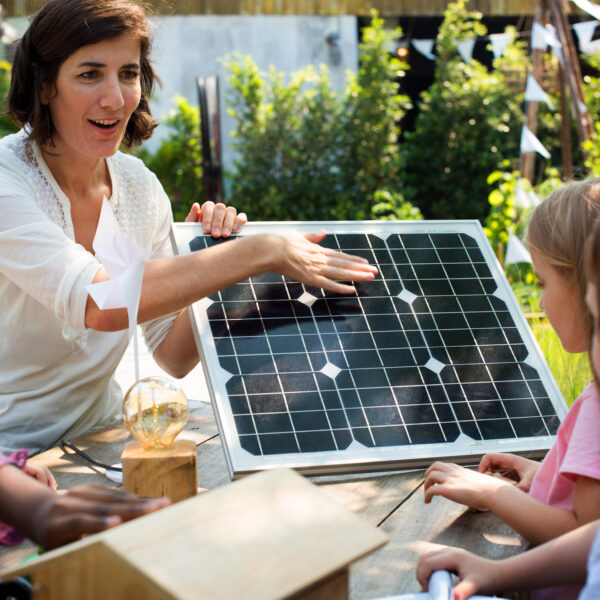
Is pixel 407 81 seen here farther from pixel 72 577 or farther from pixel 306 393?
pixel 72 577

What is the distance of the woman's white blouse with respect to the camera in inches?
87.3

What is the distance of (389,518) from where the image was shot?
1787mm

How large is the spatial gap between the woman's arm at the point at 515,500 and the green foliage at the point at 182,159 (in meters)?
9.47

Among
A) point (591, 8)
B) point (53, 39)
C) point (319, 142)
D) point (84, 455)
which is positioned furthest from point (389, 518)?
point (319, 142)

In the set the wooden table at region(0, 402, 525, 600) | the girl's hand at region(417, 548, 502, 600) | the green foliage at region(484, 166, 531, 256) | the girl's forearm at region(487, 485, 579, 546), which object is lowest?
the green foliage at region(484, 166, 531, 256)

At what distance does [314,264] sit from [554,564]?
3.72ft

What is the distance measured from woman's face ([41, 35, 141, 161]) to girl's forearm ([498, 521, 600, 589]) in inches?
73.2

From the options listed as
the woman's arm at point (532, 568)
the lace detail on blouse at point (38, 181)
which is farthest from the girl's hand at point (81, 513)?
the lace detail on blouse at point (38, 181)

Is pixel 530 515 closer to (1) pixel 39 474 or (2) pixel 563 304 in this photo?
(2) pixel 563 304

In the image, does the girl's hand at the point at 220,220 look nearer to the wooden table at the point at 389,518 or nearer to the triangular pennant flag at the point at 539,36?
the wooden table at the point at 389,518

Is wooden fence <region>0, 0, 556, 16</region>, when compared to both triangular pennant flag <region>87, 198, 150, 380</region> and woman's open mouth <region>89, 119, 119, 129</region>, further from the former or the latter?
triangular pennant flag <region>87, 198, 150, 380</region>

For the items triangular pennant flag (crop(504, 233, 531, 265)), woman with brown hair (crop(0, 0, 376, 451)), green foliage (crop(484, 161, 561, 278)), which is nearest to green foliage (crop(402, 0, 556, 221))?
green foliage (crop(484, 161, 561, 278))

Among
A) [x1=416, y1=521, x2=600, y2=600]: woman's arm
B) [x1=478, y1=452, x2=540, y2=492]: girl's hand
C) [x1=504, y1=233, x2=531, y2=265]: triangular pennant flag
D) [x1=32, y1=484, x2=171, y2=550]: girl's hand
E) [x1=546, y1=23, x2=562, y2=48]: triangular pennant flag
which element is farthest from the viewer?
[x1=546, y1=23, x2=562, y2=48]: triangular pennant flag

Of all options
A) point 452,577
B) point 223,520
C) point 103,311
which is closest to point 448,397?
point 452,577
